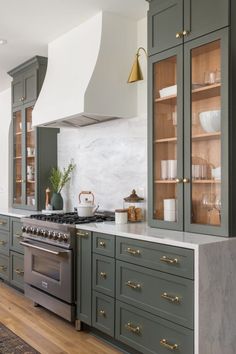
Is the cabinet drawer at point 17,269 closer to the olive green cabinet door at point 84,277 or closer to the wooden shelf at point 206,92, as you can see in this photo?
the olive green cabinet door at point 84,277

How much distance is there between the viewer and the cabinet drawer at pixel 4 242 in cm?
501

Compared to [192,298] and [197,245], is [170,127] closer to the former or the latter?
[197,245]

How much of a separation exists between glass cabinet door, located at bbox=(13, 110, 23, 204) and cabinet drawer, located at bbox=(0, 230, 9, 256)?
20.5 inches

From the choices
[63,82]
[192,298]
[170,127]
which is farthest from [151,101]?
[192,298]

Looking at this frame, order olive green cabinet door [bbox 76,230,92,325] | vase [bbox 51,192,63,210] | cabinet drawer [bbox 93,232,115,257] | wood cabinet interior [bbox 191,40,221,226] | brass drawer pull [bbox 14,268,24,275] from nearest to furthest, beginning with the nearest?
wood cabinet interior [bbox 191,40,221,226], cabinet drawer [bbox 93,232,115,257], olive green cabinet door [bbox 76,230,92,325], brass drawer pull [bbox 14,268,24,275], vase [bbox 51,192,63,210]

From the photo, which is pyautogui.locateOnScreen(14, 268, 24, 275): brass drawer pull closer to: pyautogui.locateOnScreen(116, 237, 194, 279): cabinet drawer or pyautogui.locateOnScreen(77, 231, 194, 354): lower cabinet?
pyautogui.locateOnScreen(77, 231, 194, 354): lower cabinet

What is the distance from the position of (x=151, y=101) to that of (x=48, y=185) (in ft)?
7.42

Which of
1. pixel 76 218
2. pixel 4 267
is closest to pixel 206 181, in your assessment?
pixel 76 218

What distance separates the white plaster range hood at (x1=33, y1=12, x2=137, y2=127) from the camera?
3.79 metres

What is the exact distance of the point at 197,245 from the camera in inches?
97.2

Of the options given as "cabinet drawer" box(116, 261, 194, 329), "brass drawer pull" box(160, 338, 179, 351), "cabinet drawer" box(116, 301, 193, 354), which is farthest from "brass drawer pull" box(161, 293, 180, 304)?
"brass drawer pull" box(160, 338, 179, 351)

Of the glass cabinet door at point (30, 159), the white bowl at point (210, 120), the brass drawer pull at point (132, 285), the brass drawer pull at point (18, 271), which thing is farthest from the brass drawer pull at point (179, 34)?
the brass drawer pull at point (18, 271)

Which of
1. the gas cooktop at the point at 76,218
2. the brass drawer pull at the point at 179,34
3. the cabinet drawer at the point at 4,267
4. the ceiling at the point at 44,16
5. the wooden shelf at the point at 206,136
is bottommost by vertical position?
the cabinet drawer at the point at 4,267

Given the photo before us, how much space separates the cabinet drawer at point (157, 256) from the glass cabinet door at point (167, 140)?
33 cm
